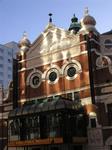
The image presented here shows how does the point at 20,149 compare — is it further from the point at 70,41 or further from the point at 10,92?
the point at 70,41

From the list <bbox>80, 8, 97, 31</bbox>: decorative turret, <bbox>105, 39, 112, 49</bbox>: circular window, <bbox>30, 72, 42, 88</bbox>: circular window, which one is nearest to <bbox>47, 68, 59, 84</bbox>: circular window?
<bbox>30, 72, 42, 88</bbox>: circular window

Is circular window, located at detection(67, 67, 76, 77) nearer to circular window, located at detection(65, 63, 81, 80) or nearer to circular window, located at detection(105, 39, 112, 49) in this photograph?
circular window, located at detection(65, 63, 81, 80)

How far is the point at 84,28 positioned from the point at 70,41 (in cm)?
215

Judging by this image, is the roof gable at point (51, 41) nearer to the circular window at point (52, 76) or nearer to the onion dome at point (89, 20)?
the onion dome at point (89, 20)

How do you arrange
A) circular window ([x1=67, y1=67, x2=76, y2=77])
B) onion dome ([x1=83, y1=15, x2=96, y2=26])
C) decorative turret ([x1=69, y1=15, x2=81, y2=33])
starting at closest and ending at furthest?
circular window ([x1=67, y1=67, x2=76, y2=77])
onion dome ([x1=83, y1=15, x2=96, y2=26])
decorative turret ([x1=69, y1=15, x2=81, y2=33])

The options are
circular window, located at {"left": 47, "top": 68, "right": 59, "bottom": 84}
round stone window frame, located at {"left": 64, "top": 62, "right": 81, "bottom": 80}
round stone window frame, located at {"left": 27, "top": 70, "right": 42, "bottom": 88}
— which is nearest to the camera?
round stone window frame, located at {"left": 64, "top": 62, "right": 81, "bottom": 80}

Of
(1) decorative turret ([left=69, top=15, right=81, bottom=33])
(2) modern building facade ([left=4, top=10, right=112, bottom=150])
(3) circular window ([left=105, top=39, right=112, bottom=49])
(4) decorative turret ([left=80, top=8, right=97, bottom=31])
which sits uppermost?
(1) decorative turret ([left=69, top=15, right=81, bottom=33])

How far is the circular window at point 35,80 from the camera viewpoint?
36688 millimetres

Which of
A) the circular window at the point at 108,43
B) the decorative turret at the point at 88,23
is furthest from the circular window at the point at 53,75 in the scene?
the circular window at the point at 108,43

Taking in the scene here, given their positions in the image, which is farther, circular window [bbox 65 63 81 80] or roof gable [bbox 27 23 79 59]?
roof gable [bbox 27 23 79 59]

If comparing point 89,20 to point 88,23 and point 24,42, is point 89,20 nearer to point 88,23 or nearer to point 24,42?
point 88,23

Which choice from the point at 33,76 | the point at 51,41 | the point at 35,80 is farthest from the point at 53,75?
the point at 51,41

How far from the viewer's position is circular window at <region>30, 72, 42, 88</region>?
36.7 meters

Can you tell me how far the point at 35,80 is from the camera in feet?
121
